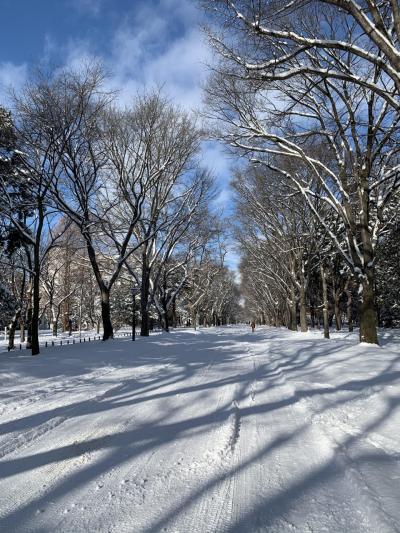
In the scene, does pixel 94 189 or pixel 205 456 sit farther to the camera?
pixel 94 189

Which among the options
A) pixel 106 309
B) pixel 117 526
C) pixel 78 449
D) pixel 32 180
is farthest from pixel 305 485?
pixel 106 309

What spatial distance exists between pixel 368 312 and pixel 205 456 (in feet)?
39.5

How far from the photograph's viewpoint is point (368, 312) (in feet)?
47.2

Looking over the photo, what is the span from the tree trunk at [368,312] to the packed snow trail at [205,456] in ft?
21.0

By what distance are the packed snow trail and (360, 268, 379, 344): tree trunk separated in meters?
6.42

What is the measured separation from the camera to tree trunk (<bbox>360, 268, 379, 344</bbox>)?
46.9 feet

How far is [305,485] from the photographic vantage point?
11.1ft

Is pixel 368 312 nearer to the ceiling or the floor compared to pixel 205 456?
nearer to the ceiling

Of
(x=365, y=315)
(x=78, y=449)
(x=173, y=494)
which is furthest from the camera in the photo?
(x=365, y=315)

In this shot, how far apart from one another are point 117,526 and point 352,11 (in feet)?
29.3

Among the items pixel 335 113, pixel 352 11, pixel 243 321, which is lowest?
pixel 243 321

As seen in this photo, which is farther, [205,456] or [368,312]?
[368,312]

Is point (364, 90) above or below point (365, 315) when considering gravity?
above

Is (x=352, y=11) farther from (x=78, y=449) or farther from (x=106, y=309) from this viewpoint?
(x=106, y=309)
